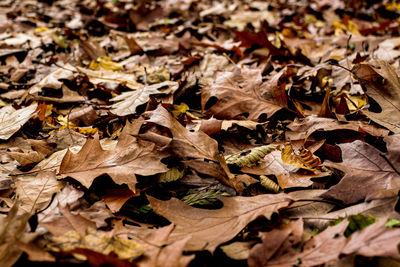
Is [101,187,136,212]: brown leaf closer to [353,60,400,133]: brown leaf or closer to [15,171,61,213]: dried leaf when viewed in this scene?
[15,171,61,213]: dried leaf

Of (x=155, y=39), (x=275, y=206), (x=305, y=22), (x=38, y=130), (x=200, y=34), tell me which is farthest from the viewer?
(x=305, y=22)

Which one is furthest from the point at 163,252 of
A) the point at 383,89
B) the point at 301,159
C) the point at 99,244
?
the point at 383,89

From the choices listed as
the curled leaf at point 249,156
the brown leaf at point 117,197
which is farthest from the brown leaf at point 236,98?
the brown leaf at point 117,197

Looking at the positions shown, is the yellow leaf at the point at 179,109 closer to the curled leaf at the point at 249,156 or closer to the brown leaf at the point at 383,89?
the curled leaf at the point at 249,156

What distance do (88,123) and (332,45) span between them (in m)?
2.55

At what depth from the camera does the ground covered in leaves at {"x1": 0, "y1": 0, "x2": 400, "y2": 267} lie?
0.88m

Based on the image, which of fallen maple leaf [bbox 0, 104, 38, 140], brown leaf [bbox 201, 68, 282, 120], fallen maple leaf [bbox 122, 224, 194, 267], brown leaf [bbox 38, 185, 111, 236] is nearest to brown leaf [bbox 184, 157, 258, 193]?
fallen maple leaf [bbox 122, 224, 194, 267]

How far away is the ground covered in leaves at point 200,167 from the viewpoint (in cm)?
88

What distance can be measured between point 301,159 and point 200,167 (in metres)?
0.47

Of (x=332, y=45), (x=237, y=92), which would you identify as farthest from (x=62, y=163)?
(x=332, y=45)

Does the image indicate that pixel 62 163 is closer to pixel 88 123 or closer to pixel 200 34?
pixel 88 123

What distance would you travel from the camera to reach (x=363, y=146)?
116 cm

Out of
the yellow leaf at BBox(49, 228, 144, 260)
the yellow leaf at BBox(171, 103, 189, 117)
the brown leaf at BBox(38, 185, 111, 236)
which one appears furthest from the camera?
the yellow leaf at BBox(171, 103, 189, 117)

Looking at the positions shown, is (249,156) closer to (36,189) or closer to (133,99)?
(133,99)
